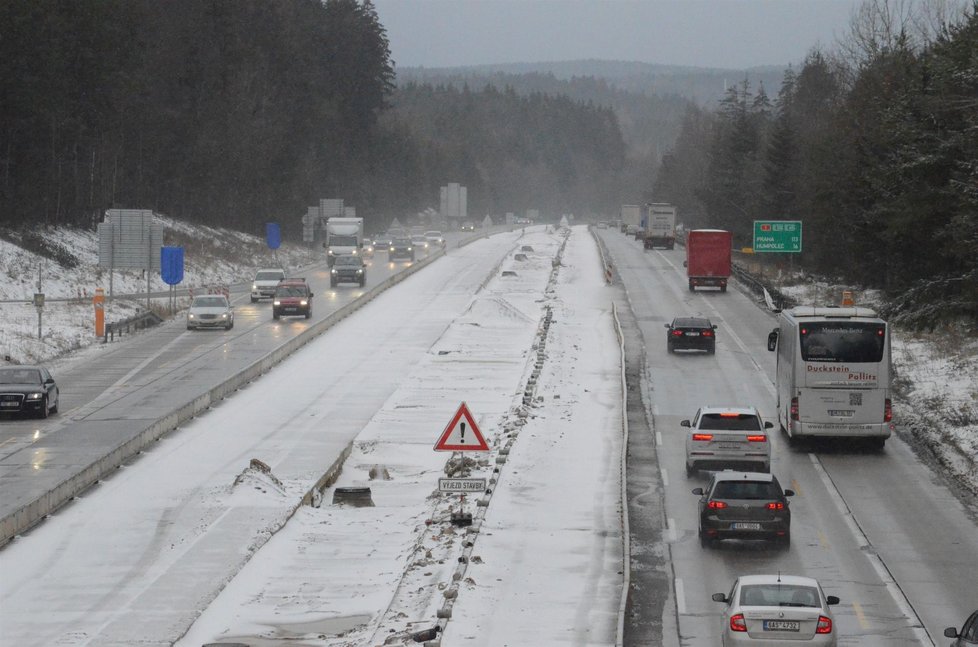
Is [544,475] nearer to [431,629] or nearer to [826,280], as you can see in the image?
[431,629]

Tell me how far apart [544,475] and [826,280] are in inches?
2209

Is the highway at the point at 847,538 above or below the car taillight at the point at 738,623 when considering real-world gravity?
below

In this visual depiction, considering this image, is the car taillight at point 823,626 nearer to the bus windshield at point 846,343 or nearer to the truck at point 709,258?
the bus windshield at point 846,343

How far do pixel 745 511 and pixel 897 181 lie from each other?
3717 cm

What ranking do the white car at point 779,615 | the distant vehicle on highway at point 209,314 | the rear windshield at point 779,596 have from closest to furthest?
1. the white car at point 779,615
2. the rear windshield at point 779,596
3. the distant vehicle on highway at point 209,314

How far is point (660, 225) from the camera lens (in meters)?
115

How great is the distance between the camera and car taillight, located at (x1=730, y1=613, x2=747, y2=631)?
54.5 feet

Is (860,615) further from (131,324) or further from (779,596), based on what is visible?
(131,324)

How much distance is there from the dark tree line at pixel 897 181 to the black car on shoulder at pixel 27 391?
2702cm

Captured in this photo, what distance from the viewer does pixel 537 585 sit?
21797 millimetres

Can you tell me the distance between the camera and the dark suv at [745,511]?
23953 mm

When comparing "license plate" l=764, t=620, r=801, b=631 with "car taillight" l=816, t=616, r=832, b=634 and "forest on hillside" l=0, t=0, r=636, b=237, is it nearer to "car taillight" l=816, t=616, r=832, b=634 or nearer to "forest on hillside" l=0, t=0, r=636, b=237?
"car taillight" l=816, t=616, r=832, b=634

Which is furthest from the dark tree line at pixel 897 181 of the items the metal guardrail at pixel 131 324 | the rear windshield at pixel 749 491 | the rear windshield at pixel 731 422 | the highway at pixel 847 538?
the metal guardrail at pixel 131 324

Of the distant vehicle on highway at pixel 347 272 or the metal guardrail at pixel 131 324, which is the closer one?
the metal guardrail at pixel 131 324
